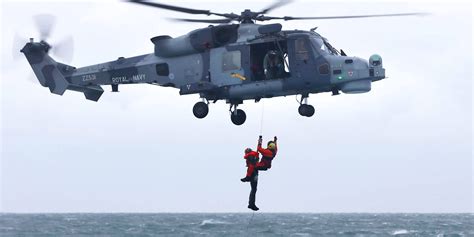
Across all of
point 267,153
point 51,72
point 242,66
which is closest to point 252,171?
point 267,153

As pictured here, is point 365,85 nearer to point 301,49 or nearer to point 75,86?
point 301,49

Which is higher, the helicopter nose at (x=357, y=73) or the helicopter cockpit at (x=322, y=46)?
the helicopter cockpit at (x=322, y=46)

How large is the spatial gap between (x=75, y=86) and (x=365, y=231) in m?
116

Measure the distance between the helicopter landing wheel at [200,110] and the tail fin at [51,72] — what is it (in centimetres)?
410

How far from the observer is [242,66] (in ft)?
102

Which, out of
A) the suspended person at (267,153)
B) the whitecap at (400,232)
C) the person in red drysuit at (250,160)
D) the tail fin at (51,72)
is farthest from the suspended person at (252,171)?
the whitecap at (400,232)

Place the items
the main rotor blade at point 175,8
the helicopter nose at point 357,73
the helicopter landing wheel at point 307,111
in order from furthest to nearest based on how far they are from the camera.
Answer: the helicopter landing wheel at point 307,111, the helicopter nose at point 357,73, the main rotor blade at point 175,8

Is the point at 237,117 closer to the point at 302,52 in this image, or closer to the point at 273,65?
the point at 273,65


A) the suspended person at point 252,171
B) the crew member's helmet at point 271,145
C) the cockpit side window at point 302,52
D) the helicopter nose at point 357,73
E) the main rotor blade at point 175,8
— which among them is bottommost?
the suspended person at point 252,171

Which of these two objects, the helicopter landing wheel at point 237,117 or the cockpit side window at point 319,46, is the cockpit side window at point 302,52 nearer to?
the cockpit side window at point 319,46

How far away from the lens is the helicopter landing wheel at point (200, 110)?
3148 centimetres

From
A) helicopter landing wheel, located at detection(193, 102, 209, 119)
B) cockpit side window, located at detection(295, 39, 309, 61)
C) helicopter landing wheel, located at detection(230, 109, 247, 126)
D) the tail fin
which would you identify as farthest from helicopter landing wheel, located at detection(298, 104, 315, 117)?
the tail fin

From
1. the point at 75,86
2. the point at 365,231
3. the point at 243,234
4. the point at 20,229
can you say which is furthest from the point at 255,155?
the point at 20,229

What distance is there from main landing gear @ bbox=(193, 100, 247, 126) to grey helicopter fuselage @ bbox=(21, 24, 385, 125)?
26 centimetres
